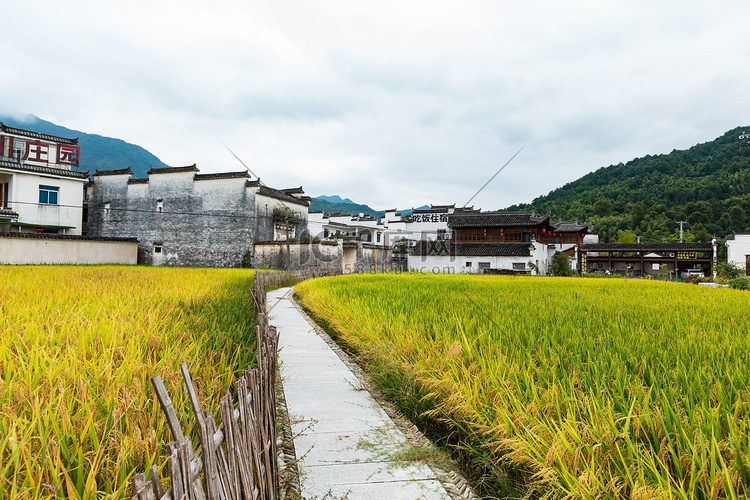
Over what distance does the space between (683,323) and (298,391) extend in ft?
14.0

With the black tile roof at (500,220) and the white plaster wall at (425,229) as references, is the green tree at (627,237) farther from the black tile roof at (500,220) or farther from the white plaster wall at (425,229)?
the white plaster wall at (425,229)

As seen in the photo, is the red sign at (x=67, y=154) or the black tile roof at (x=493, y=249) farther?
the black tile roof at (x=493, y=249)

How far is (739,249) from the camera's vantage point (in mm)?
27203

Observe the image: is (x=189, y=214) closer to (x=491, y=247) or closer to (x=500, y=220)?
(x=491, y=247)

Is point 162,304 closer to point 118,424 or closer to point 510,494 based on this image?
point 118,424

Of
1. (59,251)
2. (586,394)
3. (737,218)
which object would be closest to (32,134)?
(59,251)

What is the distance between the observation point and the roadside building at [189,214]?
2747 cm

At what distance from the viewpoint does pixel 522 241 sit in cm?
3092

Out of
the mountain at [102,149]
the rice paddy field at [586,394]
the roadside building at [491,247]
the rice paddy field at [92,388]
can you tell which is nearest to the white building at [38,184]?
the roadside building at [491,247]

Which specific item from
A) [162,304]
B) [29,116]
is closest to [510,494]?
[162,304]

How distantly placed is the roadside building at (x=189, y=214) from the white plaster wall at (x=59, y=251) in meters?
3.71

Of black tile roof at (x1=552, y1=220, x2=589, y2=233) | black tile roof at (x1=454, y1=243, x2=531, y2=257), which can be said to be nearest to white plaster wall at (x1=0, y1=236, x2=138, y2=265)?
black tile roof at (x1=454, y1=243, x2=531, y2=257)

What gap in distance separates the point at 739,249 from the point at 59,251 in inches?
1603

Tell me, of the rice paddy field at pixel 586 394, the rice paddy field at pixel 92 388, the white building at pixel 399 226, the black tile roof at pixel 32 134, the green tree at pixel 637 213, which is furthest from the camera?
the green tree at pixel 637 213
